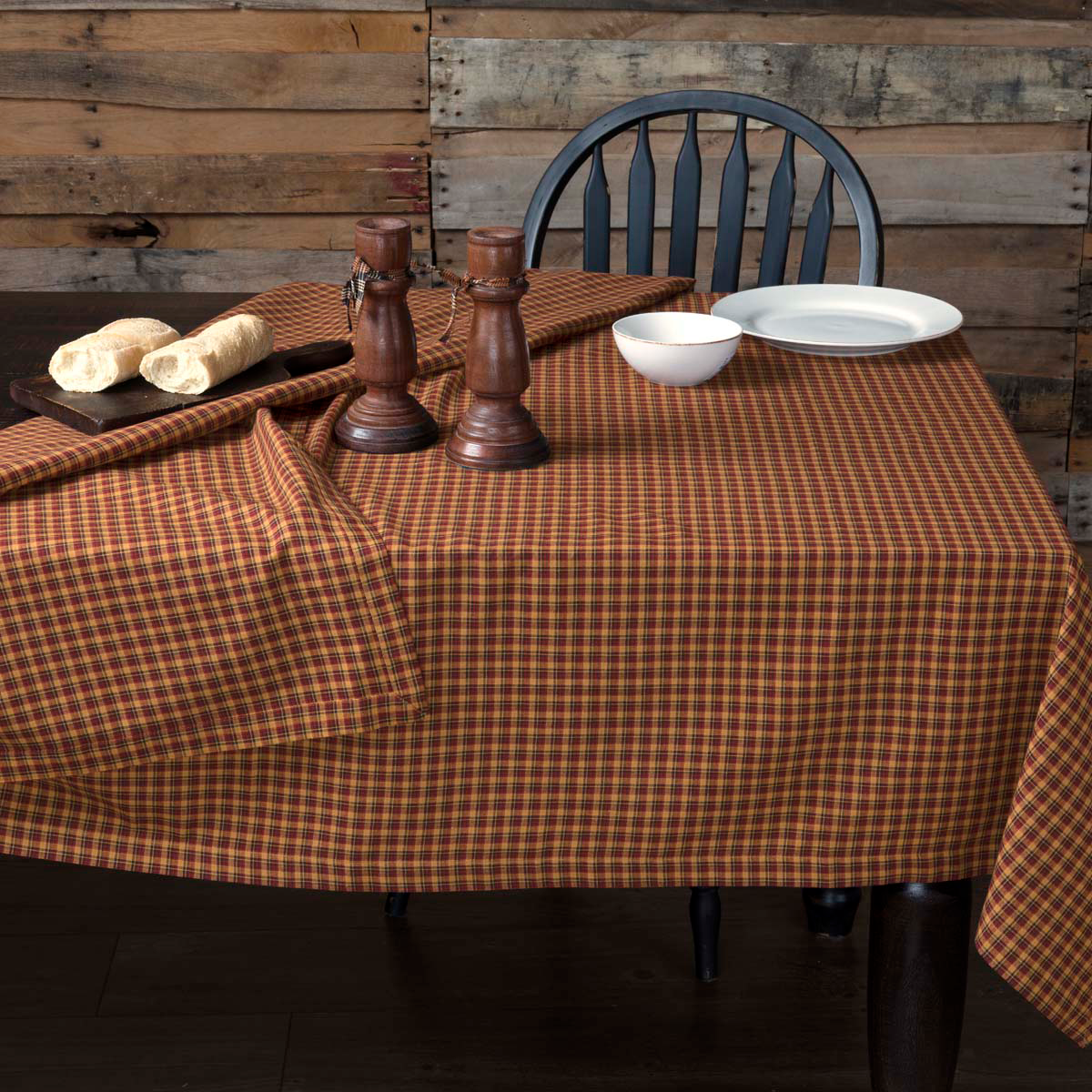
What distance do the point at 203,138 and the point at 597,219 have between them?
3.54ft

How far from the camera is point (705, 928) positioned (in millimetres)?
1605

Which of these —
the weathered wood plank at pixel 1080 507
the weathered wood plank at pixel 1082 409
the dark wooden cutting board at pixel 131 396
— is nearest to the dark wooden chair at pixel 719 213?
the dark wooden cutting board at pixel 131 396

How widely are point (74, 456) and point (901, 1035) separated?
857 millimetres

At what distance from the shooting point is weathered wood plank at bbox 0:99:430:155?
2.53m

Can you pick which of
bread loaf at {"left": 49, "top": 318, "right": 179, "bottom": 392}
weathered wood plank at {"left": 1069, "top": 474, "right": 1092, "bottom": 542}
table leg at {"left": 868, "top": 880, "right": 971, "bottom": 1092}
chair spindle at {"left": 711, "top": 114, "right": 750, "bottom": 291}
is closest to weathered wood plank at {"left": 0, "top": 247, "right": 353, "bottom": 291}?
chair spindle at {"left": 711, "top": 114, "right": 750, "bottom": 291}

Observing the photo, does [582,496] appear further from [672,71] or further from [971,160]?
[971,160]

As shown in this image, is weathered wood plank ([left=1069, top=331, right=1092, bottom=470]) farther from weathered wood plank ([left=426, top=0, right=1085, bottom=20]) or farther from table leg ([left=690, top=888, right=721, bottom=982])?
table leg ([left=690, top=888, right=721, bottom=982])

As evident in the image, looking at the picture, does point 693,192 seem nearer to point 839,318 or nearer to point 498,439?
point 839,318

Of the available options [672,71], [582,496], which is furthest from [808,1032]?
[672,71]

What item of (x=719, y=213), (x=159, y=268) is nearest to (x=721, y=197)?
(x=719, y=213)

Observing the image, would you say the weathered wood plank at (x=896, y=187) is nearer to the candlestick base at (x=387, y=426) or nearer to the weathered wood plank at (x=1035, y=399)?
the weathered wood plank at (x=1035, y=399)

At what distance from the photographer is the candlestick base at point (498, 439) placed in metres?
1.10

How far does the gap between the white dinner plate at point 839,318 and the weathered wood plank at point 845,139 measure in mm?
1138

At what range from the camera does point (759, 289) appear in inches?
60.4
